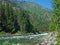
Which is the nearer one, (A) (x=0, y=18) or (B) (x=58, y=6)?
(B) (x=58, y=6)

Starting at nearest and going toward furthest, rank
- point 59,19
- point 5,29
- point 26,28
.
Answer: point 59,19
point 5,29
point 26,28

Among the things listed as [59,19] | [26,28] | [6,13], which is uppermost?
[59,19]

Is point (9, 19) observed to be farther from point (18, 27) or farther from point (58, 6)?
point (58, 6)

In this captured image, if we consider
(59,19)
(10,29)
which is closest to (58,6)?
(59,19)

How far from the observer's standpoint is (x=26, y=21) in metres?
137

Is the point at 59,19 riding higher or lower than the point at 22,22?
higher

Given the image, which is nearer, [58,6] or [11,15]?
[58,6]

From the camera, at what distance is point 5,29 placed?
412 feet

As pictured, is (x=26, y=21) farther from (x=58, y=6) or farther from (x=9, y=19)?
(x=58, y=6)

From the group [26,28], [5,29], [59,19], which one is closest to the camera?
[59,19]

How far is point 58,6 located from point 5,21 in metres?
82.3

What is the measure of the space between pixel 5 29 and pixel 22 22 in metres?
12.5

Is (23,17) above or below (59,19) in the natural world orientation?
below

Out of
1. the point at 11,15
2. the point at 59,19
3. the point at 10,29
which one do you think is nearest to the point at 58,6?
the point at 59,19
